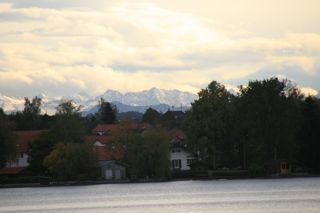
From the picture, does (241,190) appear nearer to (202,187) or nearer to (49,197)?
(202,187)

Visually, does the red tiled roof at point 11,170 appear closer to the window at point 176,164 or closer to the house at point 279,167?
the window at point 176,164

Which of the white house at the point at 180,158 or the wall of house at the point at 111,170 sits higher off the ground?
the white house at the point at 180,158

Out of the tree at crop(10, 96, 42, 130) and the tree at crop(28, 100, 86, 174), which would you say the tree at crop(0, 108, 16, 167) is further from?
the tree at crop(10, 96, 42, 130)

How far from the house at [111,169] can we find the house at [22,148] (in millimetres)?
12494

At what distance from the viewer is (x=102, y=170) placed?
112750 millimetres

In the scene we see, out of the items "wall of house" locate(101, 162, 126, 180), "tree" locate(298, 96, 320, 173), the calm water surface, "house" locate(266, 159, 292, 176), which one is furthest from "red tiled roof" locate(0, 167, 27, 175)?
"tree" locate(298, 96, 320, 173)

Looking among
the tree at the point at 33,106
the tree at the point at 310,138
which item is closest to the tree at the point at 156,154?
the tree at the point at 310,138

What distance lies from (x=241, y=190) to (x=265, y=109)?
2598cm

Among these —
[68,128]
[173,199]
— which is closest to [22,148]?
[68,128]

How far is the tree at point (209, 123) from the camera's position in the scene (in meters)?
109

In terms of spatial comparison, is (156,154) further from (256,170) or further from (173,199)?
(173,199)

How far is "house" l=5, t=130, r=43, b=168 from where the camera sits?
121 meters

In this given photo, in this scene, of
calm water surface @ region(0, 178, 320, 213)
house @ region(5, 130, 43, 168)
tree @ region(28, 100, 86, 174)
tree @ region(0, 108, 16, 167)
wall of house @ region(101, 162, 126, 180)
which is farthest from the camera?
house @ region(5, 130, 43, 168)

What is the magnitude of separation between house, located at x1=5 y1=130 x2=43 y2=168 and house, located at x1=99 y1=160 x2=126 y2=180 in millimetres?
12494
